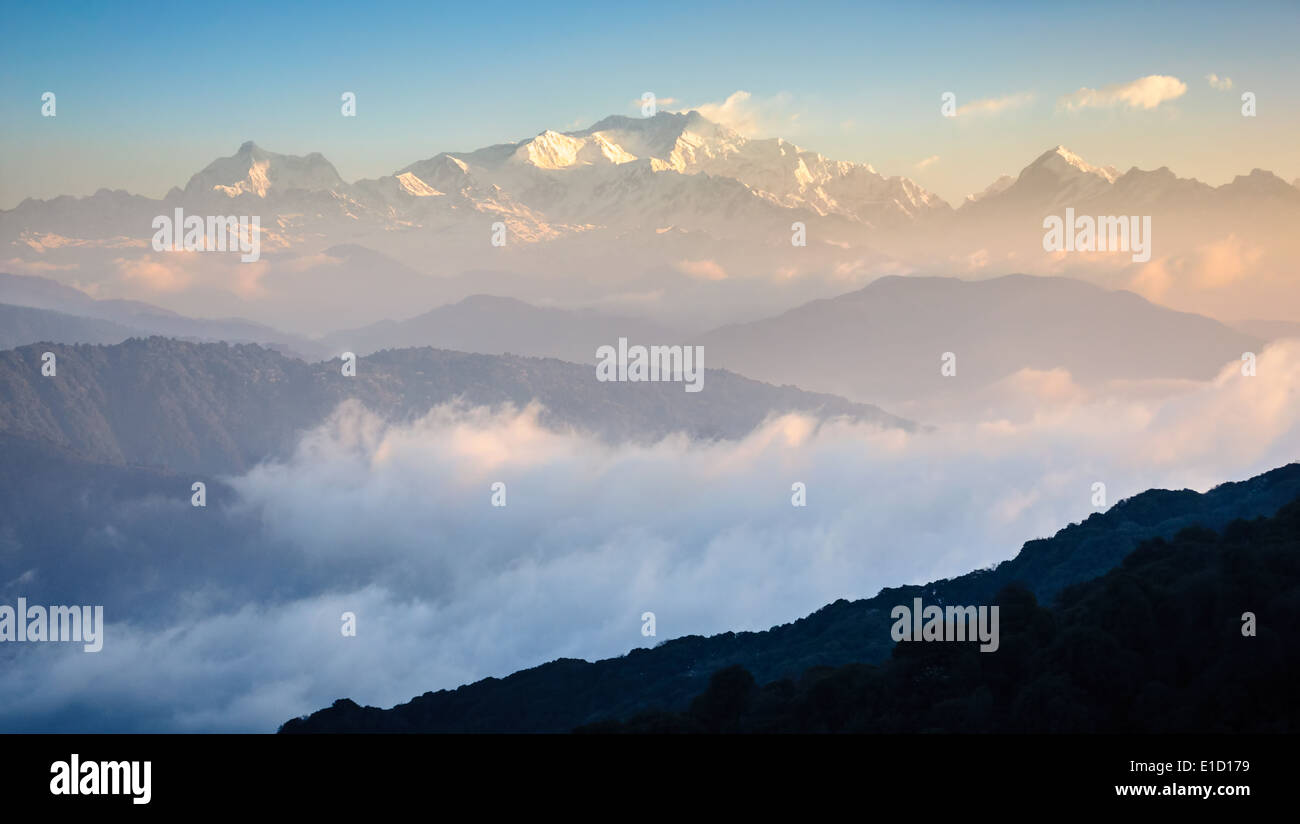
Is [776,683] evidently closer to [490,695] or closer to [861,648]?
[861,648]

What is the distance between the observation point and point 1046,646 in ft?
213

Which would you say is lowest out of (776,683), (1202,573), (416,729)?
(416,729)

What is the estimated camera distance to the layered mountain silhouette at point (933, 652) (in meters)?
61.4

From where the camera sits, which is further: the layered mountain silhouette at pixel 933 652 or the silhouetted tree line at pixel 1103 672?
the layered mountain silhouette at pixel 933 652

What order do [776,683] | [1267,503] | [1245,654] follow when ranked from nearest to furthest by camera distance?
1. [1245,654]
2. [776,683]
3. [1267,503]

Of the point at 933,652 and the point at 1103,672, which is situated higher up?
the point at 933,652

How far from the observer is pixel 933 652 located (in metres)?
66.6

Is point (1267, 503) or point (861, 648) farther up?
point (1267, 503)

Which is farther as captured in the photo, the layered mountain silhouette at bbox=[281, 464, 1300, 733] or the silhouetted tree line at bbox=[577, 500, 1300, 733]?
the layered mountain silhouette at bbox=[281, 464, 1300, 733]

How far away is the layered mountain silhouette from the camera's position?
61.4 m

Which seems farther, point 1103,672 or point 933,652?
point 933,652

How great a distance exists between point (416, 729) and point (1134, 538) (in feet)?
206
